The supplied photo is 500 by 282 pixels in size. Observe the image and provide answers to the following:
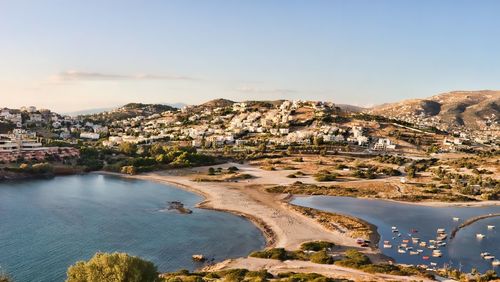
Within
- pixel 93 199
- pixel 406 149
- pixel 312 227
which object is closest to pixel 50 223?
pixel 93 199

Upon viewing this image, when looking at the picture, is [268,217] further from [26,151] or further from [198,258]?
[26,151]

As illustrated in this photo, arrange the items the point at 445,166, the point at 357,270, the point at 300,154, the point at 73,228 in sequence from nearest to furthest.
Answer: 1. the point at 357,270
2. the point at 73,228
3. the point at 445,166
4. the point at 300,154

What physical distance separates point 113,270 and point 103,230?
38.0m

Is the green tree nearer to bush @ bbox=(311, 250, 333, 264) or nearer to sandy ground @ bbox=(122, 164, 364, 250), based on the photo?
sandy ground @ bbox=(122, 164, 364, 250)

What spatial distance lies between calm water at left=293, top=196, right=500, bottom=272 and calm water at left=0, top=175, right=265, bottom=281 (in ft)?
64.5

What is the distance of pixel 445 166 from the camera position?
130 metres

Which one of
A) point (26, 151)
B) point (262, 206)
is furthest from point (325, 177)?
point (26, 151)

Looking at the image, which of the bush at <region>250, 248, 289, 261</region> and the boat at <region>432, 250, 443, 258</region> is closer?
the bush at <region>250, 248, 289, 261</region>

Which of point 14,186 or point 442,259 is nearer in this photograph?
point 442,259

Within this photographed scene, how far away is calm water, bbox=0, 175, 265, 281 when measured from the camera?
171ft

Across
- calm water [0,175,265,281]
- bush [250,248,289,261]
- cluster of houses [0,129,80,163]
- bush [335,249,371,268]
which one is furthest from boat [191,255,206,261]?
cluster of houses [0,129,80,163]

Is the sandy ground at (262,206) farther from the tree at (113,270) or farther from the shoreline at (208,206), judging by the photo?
the tree at (113,270)

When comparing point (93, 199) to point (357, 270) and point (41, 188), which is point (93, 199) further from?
point (357, 270)

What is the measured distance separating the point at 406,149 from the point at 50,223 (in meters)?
142
